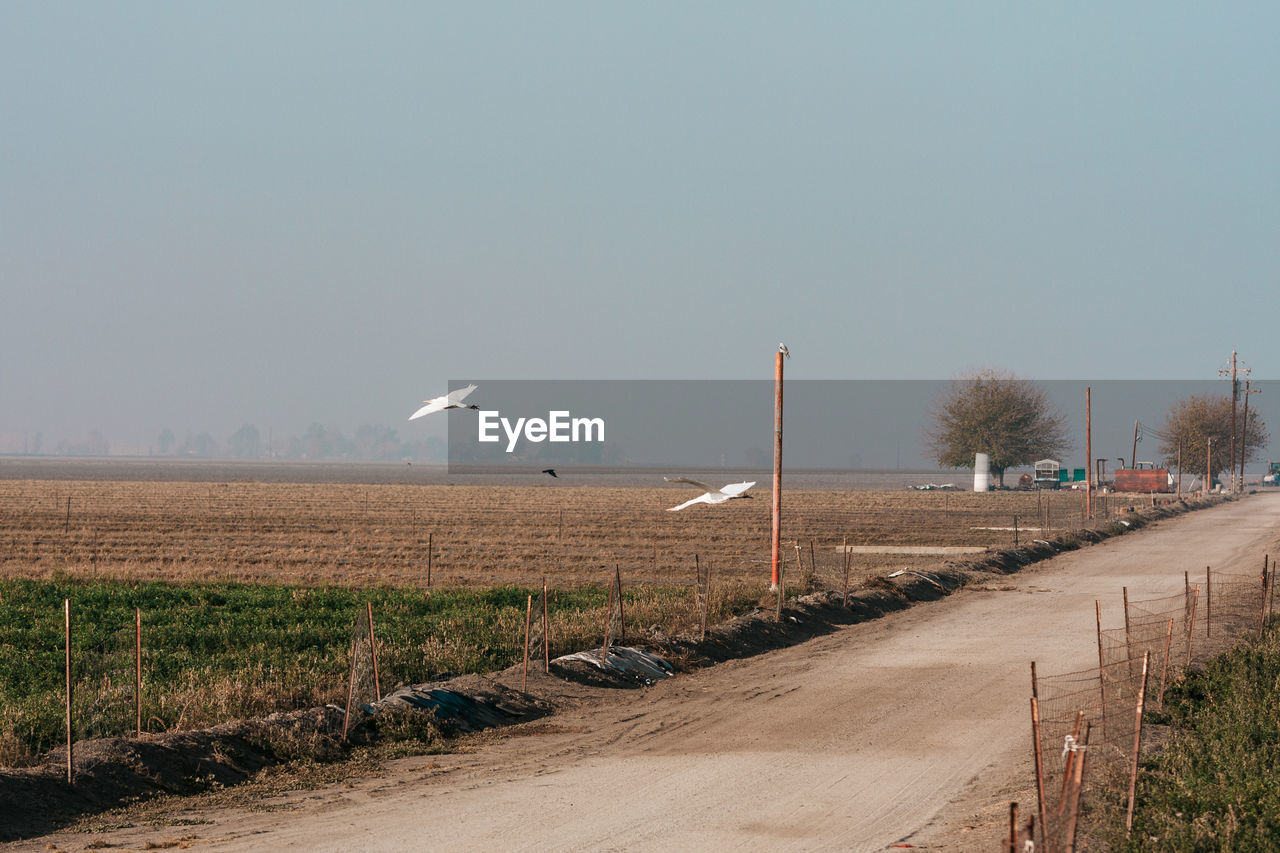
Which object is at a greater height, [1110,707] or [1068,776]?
[1068,776]

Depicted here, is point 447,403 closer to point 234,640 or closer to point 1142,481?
point 234,640

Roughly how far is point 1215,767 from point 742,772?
14.4ft

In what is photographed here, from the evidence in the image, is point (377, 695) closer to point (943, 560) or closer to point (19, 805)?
point (19, 805)

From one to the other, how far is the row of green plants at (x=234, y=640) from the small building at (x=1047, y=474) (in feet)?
365

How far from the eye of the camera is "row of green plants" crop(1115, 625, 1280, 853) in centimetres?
921

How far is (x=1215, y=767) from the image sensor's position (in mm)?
11469

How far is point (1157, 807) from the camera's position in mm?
10109

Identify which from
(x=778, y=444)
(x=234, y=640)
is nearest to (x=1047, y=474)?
(x=778, y=444)

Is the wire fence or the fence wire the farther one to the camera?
the fence wire

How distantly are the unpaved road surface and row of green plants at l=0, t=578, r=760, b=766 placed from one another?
2.57 m

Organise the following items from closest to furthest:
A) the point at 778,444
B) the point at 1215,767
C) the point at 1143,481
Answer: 1. the point at 1215,767
2. the point at 778,444
3. the point at 1143,481

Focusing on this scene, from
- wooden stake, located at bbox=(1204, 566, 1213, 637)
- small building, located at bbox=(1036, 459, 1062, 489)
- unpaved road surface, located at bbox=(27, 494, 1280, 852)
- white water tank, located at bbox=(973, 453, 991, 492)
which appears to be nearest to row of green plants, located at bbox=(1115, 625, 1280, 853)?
unpaved road surface, located at bbox=(27, 494, 1280, 852)

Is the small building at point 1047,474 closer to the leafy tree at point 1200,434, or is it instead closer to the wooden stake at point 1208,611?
the leafy tree at point 1200,434

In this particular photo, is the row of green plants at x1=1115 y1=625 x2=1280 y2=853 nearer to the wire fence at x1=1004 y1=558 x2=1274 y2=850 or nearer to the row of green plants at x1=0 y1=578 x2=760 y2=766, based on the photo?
the wire fence at x1=1004 y1=558 x2=1274 y2=850
